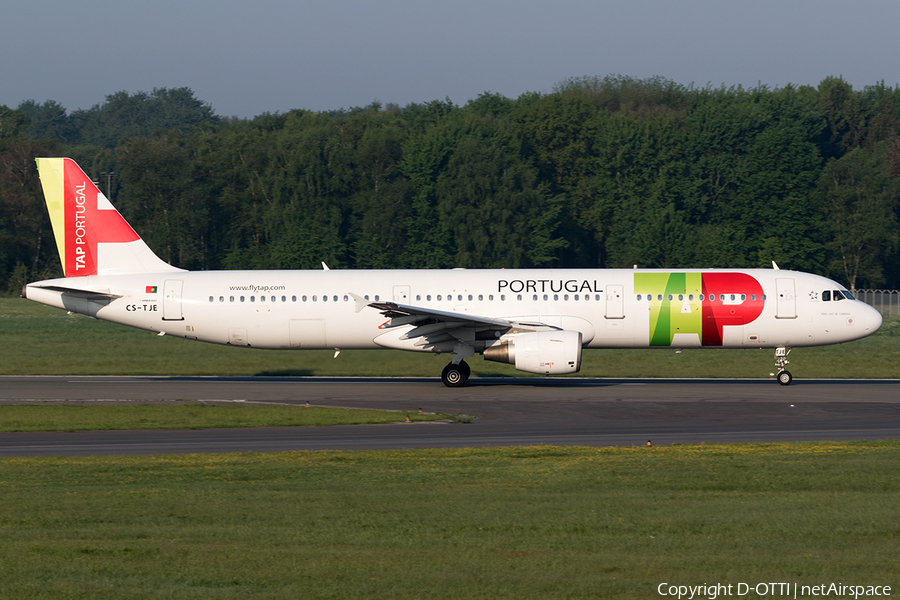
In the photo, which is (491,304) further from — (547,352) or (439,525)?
(439,525)

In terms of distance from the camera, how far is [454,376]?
99.3ft

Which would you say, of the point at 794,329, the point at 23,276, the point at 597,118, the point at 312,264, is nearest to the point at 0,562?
the point at 794,329

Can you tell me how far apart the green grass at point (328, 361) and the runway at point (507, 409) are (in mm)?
842

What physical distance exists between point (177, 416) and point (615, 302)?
14.1 metres

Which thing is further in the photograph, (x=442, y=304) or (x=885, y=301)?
(x=885, y=301)

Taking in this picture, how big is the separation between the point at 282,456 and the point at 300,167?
7137 centimetres

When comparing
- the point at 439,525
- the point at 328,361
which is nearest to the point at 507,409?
the point at 328,361

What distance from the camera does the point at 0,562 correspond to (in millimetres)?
9898

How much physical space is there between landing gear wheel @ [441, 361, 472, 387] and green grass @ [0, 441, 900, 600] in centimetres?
1306

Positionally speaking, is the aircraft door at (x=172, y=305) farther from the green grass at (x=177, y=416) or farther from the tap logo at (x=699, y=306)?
the tap logo at (x=699, y=306)

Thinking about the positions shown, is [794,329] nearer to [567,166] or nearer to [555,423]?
[555,423]

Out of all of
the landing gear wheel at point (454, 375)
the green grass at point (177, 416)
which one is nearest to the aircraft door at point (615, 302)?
the landing gear wheel at point (454, 375)

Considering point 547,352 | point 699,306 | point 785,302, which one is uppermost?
point 785,302

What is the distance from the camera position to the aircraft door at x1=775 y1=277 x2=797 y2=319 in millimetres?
30297
